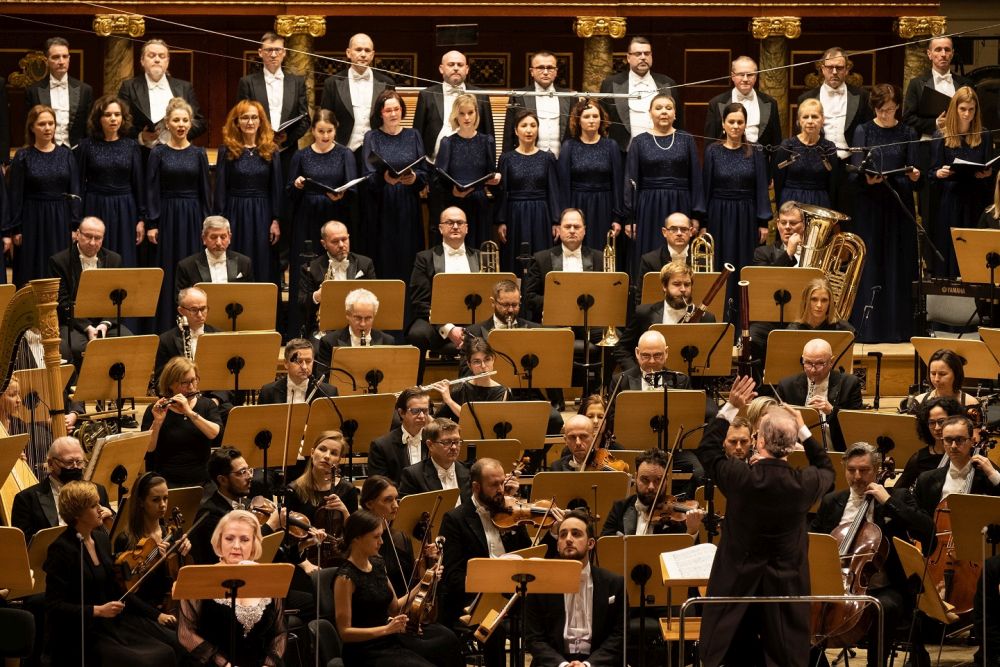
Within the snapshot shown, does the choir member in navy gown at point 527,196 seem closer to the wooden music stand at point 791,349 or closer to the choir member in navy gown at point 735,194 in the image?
the choir member in navy gown at point 735,194

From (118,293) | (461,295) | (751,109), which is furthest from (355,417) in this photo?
(751,109)

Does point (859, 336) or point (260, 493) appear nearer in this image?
point (260, 493)

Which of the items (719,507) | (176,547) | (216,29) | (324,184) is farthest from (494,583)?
(216,29)

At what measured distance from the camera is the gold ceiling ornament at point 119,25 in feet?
36.1

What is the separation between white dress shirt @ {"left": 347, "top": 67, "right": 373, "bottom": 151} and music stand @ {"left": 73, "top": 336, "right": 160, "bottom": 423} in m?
2.42

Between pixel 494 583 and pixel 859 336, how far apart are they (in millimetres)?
4404

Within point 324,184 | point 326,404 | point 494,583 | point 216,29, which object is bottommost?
point 494,583

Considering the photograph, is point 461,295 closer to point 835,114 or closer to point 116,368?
point 116,368

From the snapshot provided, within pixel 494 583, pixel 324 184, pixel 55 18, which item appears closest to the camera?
pixel 494 583

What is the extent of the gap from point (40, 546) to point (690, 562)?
2.37m

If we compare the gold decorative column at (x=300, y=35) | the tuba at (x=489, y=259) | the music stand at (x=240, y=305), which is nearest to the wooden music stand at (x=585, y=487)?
the music stand at (x=240, y=305)

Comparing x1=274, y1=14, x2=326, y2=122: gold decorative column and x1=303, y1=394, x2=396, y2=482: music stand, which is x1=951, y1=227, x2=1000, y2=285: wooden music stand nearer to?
x1=303, y1=394, x2=396, y2=482: music stand

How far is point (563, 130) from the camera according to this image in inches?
382

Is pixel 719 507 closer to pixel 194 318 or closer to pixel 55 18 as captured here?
pixel 194 318
